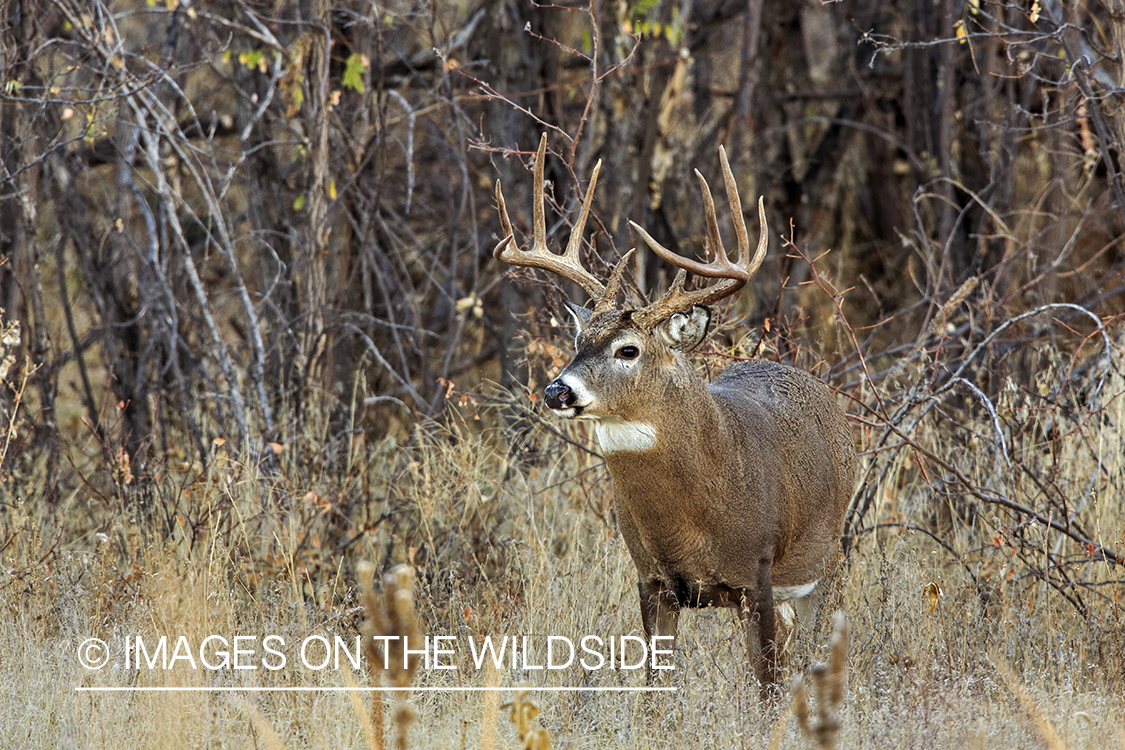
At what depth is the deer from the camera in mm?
4520

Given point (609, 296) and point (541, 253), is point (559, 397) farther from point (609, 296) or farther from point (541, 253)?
point (541, 253)

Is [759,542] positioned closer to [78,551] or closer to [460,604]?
[460,604]

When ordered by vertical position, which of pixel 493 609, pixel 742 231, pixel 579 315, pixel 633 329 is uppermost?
pixel 742 231

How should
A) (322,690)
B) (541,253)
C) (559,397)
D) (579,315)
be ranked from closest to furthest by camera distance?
1. (559,397)
2. (322,690)
3. (579,315)
4. (541,253)

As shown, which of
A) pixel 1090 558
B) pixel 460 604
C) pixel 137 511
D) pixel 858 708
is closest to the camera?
pixel 858 708

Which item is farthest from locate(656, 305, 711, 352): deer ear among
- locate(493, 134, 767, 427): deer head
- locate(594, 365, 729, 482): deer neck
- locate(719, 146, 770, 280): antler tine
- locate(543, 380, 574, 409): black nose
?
locate(543, 380, 574, 409): black nose

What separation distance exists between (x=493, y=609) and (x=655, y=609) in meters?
1.05

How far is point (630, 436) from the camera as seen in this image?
4520 mm

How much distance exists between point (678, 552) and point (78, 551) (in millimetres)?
3045

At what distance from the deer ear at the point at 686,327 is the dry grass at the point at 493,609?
1213 mm

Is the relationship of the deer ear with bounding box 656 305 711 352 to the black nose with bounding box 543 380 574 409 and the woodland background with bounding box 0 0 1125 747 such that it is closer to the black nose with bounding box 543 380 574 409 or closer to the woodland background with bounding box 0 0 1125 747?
the black nose with bounding box 543 380 574 409

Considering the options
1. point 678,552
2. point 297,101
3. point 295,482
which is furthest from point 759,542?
point 297,101

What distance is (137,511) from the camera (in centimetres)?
603

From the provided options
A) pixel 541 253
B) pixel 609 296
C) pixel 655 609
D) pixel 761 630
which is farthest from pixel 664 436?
pixel 541 253
